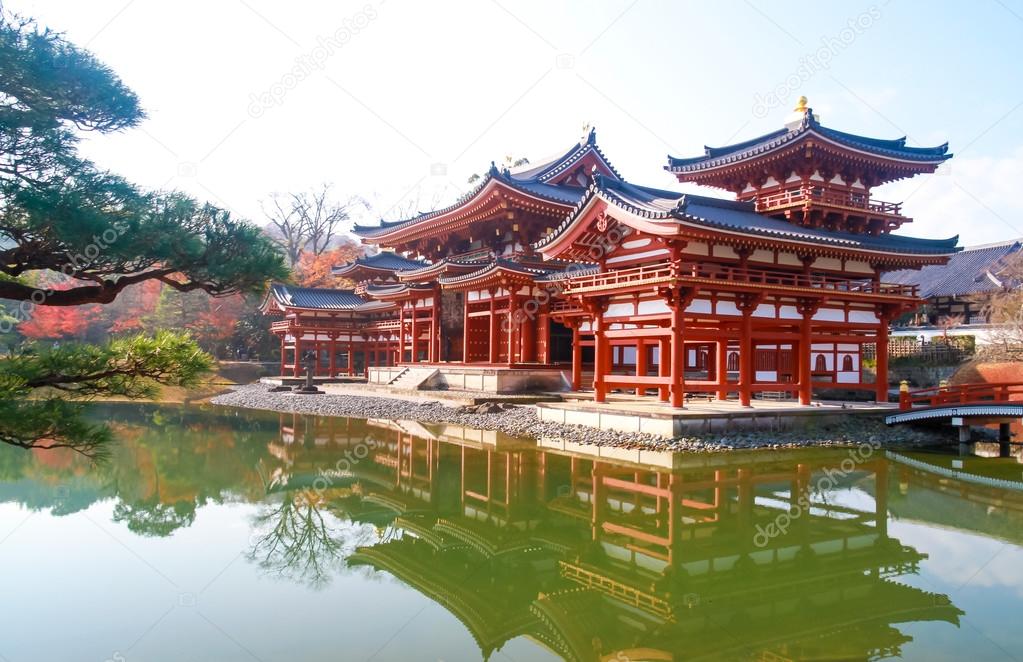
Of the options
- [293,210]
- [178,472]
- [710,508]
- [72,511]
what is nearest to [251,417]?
[178,472]

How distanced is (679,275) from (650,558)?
983cm

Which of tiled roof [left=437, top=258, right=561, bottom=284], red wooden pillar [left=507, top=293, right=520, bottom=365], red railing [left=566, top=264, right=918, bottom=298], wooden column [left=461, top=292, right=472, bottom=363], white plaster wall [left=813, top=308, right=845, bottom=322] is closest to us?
red railing [left=566, top=264, right=918, bottom=298]

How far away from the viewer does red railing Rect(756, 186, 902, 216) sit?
73.5ft

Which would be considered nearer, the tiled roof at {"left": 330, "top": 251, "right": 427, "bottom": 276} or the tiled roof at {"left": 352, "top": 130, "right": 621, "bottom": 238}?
the tiled roof at {"left": 352, "top": 130, "right": 621, "bottom": 238}

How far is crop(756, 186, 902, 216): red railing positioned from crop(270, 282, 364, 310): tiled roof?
23742 millimetres

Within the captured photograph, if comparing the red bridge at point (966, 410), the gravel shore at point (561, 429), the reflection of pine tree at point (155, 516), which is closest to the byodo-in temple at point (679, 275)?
the gravel shore at point (561, 429)

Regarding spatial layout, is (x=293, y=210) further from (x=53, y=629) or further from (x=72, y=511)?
(x=53, y=629)

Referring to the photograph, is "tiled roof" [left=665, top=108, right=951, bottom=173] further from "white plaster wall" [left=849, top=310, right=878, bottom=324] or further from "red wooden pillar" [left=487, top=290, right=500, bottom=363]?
"red wooden pillar" [left=487, top=290, right=500, bottom=363]

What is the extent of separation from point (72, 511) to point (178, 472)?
12.0 feet

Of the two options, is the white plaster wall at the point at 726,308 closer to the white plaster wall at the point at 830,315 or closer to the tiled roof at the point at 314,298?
the white plaster wall at the point at 830,315

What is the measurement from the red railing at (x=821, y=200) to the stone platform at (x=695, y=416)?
6.82 meters

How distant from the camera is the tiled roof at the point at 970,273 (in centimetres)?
3288

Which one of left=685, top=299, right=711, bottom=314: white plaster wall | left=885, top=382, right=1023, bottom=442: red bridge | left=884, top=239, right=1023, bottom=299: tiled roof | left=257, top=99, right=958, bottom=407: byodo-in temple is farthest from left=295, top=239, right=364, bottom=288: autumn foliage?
left=885, top=382, right=1023, bottom=442: red bridge

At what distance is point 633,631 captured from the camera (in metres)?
6.57
